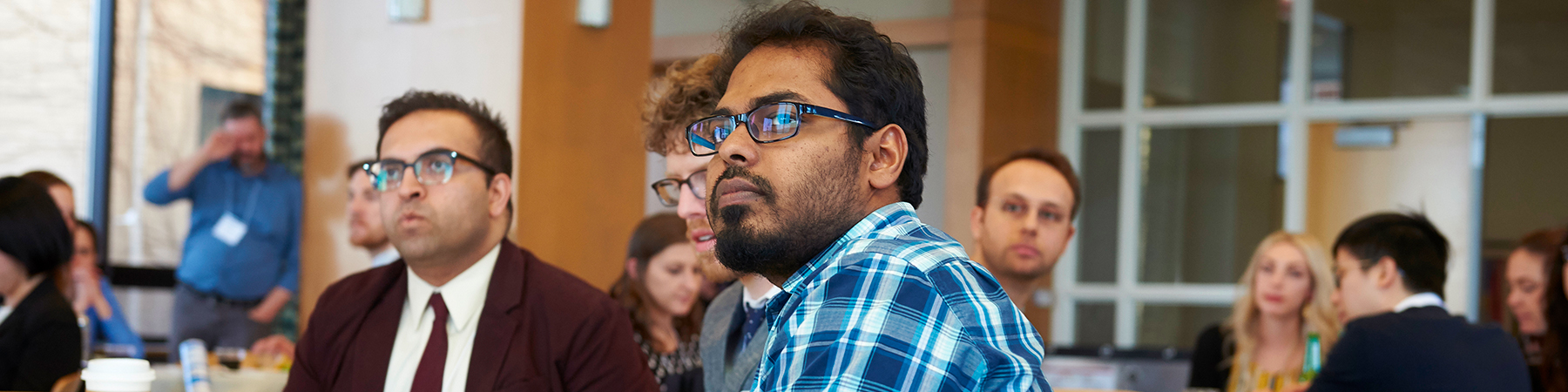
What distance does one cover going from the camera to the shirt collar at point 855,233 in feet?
3.59

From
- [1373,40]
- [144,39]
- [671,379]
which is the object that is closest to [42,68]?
[144,39]

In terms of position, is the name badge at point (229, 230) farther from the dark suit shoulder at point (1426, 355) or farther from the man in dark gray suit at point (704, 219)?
the dark suit shoulder at point (1426, 355)

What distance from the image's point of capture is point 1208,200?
7949mm

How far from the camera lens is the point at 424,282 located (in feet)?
7.38

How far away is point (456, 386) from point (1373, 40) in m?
6.87

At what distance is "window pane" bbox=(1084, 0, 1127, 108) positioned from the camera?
811 centimetres

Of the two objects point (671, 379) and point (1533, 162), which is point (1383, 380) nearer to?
point (671, 379)

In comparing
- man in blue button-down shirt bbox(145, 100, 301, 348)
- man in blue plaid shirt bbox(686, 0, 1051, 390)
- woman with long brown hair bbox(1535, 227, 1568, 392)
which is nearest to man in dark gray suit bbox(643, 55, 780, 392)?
man in blue plaid shirt bbox(686, 0, 1051, 390)

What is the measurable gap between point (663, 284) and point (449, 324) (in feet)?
4.62

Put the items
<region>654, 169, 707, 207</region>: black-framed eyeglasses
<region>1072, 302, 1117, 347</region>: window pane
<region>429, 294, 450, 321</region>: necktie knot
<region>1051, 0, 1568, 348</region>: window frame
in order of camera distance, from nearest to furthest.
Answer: <region>654, 169, 707, 207</region>: black-framed eyeglasses, <region>429, 294, 450, 321</region>: necktie knot, <region>1051, 0, 1568, 348</region>: window frame, <region>1072, 302, 1117, 347</region>: window pane

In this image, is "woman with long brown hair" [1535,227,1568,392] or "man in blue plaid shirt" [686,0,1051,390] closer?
"man in blue plaid shirt" [686,0,1051,390]

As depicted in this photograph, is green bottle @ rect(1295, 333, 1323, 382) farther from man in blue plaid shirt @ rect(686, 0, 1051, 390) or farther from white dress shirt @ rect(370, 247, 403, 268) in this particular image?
man in blue plaid shirt @ rect(686, 0, 1051, 390)

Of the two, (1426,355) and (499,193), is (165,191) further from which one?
(1426,355)

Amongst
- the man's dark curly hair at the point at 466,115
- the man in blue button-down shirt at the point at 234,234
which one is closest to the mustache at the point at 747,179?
the man's dark curly hair at the point at 466,115
